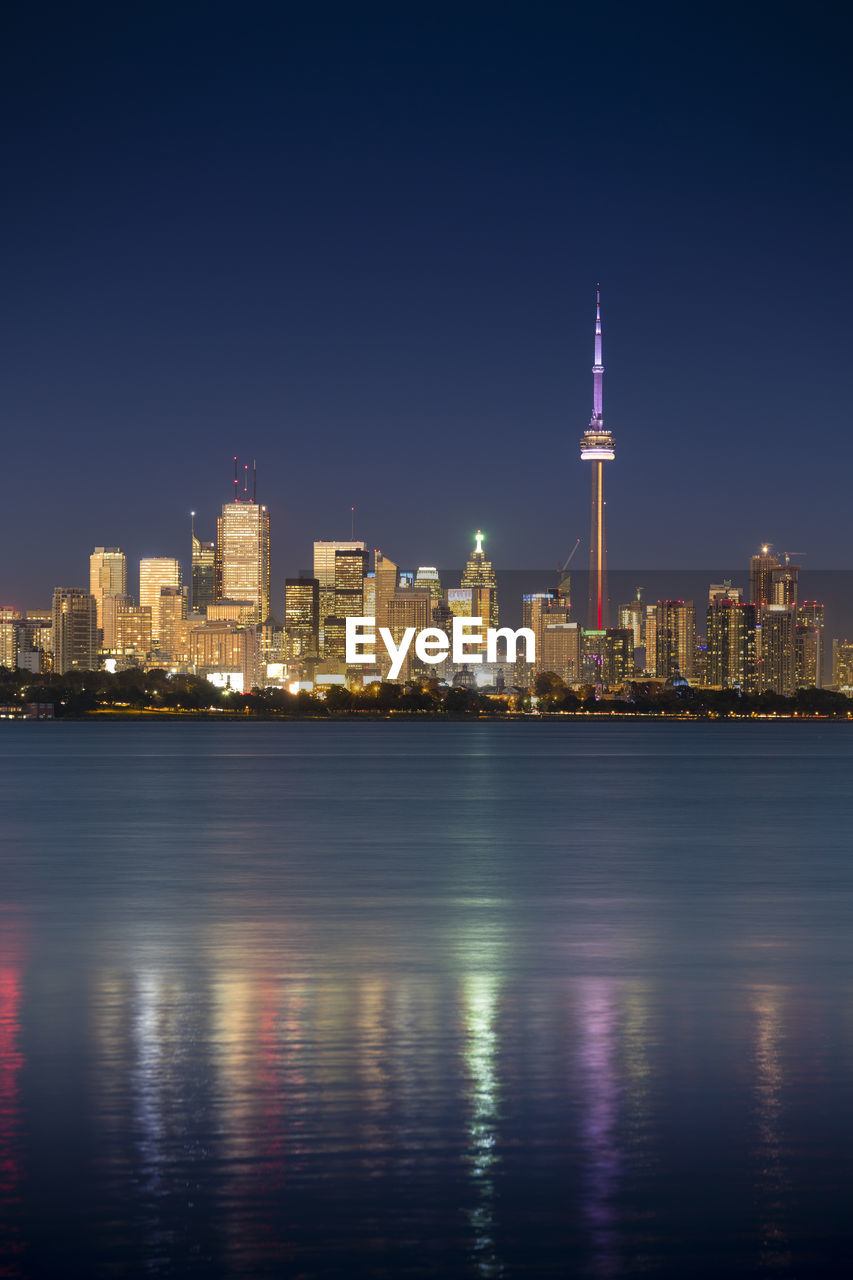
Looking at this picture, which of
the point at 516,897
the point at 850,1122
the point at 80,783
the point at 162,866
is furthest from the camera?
the point at 80,783

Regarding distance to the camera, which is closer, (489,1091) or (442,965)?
(489,1091)

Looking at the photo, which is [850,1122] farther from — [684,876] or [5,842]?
[5,842]

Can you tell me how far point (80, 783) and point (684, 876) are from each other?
191 feet

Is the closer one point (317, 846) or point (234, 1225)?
point (234, 1225)

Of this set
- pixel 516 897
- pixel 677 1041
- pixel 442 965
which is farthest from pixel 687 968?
pixel 516 897

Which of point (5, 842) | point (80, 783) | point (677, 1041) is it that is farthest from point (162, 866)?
point (80, 783)

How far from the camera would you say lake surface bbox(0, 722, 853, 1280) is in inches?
403

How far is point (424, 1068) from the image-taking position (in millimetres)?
15227

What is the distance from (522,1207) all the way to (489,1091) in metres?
3.55

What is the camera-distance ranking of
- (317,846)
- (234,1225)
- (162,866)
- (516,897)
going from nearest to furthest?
1. (234,1225)
2. (516,897)
3. (162,866)
4. (317,846)

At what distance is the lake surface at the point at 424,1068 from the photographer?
Answer: 33.6 feet

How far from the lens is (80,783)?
297 feet

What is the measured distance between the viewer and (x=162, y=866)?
40906 millimetres

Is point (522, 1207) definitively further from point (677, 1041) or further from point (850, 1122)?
point (677, 1041)
